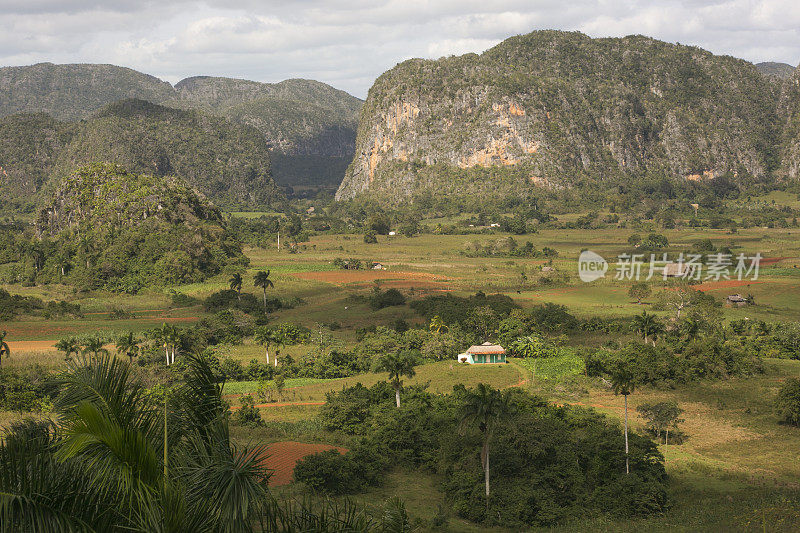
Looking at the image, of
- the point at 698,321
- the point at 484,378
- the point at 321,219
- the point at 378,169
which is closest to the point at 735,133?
the point at 378,169

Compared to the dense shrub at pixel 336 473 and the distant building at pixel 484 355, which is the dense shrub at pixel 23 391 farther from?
the distant building at pixel 484 355

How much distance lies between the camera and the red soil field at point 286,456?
27.4 meters

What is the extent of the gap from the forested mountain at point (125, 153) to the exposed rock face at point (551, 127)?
31.8 metres

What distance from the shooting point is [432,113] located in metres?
181

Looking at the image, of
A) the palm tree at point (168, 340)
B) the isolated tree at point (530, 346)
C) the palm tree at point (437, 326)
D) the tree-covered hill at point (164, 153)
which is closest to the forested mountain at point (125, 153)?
the tree-covered hill at point (164, 153)

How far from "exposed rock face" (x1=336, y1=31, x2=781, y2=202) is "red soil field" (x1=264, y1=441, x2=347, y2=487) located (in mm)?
133046

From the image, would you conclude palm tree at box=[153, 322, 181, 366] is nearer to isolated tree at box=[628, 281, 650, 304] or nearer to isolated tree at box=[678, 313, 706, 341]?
isolated tree at box=[678, 313, 706, 341]

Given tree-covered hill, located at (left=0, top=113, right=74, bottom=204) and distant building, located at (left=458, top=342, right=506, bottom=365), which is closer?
distant building, located at (left=458, top=342, right=506, bottom=365)

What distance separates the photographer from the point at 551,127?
569 ft

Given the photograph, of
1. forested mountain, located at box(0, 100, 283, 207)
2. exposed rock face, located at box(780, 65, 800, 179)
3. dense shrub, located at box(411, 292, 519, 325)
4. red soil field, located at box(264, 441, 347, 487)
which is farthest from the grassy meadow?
forested mountain, located at box(0, 100, 283, 207)

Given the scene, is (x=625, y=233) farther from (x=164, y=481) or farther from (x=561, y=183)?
(x=164, y=481)

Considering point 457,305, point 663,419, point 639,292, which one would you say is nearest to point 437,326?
point 457,305

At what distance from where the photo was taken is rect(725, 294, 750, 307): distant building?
64062 millimetres

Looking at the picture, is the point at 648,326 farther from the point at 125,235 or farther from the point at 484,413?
the point at 125,235
